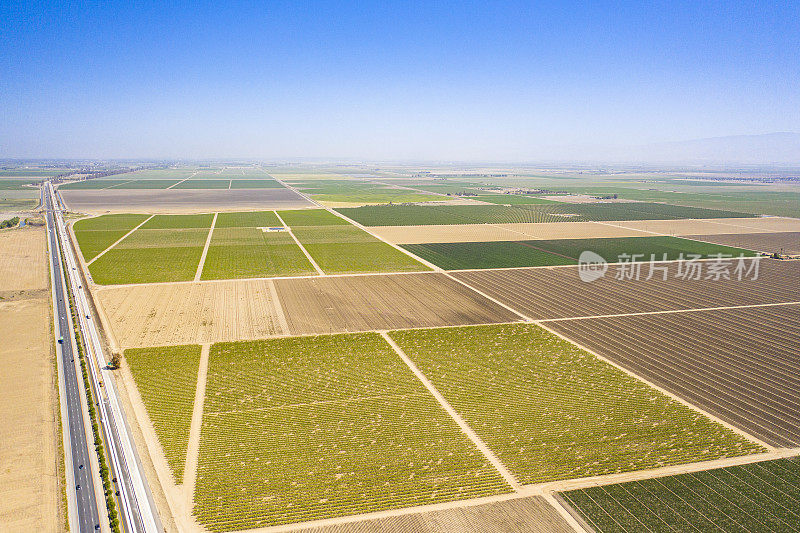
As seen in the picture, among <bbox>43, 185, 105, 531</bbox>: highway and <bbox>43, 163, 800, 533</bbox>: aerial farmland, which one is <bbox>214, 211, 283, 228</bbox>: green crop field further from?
<bbox>43, 185, 105, 531</bbox>: highway

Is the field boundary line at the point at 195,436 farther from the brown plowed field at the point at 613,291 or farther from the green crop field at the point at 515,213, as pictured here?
the green crop field at the point at 515,213

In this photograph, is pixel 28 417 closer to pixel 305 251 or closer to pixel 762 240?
pixel 305 251

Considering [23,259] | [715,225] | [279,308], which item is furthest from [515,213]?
[23,259]

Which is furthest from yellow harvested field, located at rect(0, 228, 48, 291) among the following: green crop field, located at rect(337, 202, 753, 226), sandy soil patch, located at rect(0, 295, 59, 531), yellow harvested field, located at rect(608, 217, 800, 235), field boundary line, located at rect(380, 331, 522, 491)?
yellow harvested field, located at rect(608, 217, 800, 235)

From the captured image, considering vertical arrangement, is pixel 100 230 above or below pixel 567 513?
above

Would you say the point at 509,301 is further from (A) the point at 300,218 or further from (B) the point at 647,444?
(A) the point at 300,218

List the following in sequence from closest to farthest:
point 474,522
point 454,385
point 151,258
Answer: point 474,522
point 454,385
point 151,258

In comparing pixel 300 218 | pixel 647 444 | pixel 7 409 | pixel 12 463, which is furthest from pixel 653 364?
pixel 300 218

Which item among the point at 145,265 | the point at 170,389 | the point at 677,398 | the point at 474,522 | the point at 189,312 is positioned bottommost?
the point at 474,522
